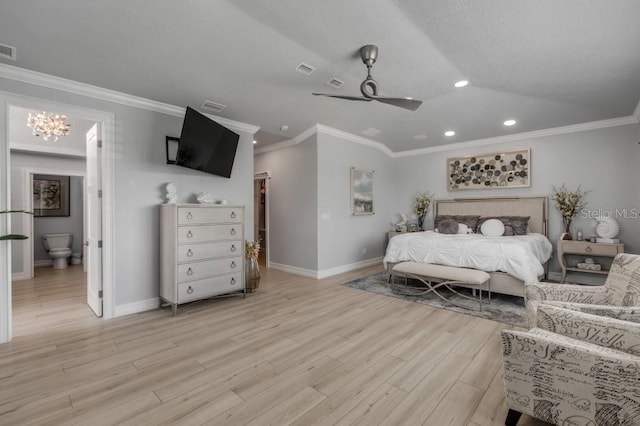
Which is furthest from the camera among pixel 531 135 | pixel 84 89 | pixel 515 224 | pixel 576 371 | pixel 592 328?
pixel 531 135

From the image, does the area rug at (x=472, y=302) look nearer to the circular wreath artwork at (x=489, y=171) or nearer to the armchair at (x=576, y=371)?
the armchair at (x=576, y=371)

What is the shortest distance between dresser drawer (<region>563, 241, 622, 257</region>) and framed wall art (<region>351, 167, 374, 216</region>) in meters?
3.39

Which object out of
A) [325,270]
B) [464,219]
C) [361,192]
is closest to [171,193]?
[325,270]

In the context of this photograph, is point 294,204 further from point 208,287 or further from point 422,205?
point 422,205

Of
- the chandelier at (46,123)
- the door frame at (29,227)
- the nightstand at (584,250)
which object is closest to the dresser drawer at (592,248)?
the nightstand at (584,250)

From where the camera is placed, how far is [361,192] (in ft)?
20.6

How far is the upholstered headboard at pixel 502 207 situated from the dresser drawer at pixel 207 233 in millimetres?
4516

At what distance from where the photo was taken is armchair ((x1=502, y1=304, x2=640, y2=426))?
1.36m

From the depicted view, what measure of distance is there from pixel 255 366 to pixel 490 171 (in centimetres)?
568

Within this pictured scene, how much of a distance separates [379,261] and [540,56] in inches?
185

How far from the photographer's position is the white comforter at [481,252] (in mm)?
3865

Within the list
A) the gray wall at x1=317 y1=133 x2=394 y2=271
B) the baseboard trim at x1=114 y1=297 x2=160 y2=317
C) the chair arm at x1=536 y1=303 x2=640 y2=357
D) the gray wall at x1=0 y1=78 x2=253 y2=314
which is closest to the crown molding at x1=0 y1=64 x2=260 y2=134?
the gray wall at x1=0 y1=78 x2=253 y2=314

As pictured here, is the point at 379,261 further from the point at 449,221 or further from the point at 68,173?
the point at 68,173

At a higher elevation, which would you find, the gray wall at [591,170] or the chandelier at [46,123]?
the chandelier at [46,123]
